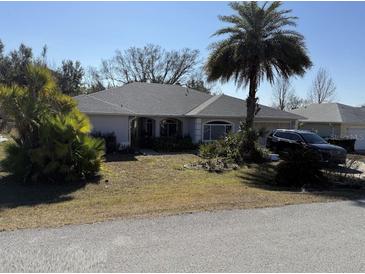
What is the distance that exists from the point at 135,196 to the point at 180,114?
1750cm

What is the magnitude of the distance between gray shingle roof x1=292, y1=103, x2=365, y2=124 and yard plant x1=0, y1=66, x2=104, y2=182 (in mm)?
26432

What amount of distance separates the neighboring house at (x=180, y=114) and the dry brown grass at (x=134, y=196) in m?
10.6

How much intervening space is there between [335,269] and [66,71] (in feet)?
181

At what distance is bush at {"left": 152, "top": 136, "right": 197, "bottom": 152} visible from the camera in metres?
25.9

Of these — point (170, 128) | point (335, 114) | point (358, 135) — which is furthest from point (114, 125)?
point (358, 135)

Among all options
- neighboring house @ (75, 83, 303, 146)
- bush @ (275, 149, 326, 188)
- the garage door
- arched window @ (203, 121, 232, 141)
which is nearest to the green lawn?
bush @ (275, 149, 326, 188)

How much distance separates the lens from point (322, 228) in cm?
684

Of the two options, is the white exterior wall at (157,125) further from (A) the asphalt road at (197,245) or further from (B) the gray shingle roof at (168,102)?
(A) the asphalt road at (197,245)

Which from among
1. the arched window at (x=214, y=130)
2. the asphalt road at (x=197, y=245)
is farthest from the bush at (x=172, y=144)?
the asphalt road at (x=197, y=245)

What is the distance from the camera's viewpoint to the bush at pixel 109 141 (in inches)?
901

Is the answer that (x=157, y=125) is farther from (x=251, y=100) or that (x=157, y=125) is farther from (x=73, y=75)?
(x=73, y=75)

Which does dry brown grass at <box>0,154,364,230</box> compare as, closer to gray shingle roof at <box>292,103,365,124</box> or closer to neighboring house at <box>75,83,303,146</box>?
neighboring house at <box>75,83,303,146</box>

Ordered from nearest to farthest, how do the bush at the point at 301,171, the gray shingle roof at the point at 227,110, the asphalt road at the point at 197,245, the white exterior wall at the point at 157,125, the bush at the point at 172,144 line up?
the asphalt road at the point at 197,245
the bush at the point at 301,171
the white exterior wall at the point at 157,125
the bush at the point at 172,144
the gray shingle roof at the point at 227,110

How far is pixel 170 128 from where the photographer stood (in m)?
29.4
